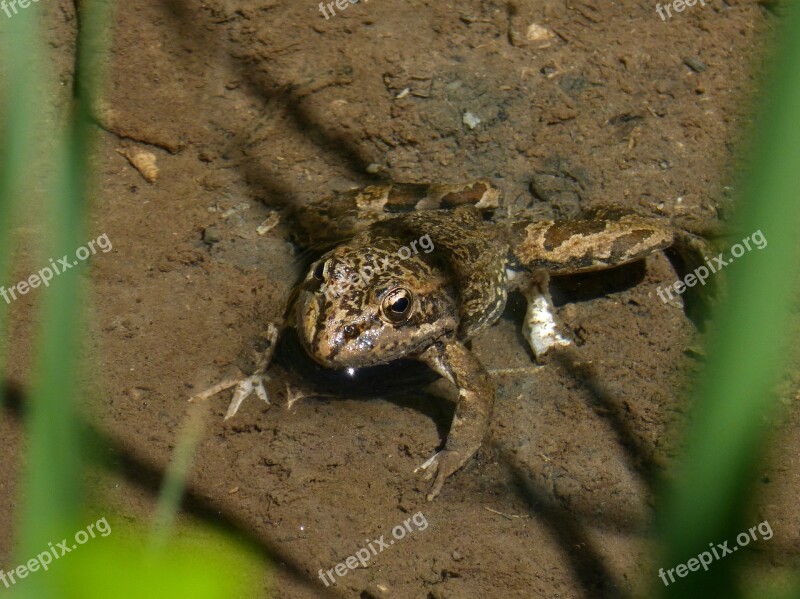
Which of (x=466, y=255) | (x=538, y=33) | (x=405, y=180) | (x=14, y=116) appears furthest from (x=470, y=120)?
(x=14, y=116)

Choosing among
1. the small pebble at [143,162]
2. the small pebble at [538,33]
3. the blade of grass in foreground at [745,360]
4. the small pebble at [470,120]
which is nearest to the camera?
the blade of grass in foreground at [745,360]

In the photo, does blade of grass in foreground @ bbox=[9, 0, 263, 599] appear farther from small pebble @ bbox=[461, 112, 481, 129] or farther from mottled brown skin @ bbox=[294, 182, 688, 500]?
small pebble @ bbox=[461, 112, 481, 129]

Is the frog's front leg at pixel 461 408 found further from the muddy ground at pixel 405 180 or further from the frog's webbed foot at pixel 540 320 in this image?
the frog's webbed foot at pixel 540 320

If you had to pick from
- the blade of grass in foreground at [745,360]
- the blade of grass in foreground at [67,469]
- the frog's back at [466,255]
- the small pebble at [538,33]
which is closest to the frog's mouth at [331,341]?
the frog's back at [466,255]

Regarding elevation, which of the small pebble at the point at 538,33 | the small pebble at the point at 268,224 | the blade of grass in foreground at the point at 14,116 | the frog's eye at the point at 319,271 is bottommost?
the small pebble at the point at 268,224

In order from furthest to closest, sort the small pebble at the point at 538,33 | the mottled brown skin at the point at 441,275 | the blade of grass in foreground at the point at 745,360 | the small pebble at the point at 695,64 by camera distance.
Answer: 1. the small pebble at the point at 538,33
2. the small pebble at the point at 695,64
3. the mottled brown skin at the point at 441,275
4. the blade of grass in foreground at the point at 745,360

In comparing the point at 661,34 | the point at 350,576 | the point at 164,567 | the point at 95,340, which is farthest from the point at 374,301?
the point at 661,34

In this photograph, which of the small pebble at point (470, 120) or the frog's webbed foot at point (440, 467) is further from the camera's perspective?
the small pebble at point (470, 120)

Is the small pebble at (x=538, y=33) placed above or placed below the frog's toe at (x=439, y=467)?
above

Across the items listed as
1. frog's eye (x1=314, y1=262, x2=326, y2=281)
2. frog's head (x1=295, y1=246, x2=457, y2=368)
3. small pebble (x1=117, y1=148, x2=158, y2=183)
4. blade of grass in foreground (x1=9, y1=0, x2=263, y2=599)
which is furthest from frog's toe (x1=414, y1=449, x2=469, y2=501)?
blade of grass in foreground (x1=9, y1=0, x2=263, y2=599)

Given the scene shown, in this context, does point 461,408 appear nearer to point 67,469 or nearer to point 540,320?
point 540,320
